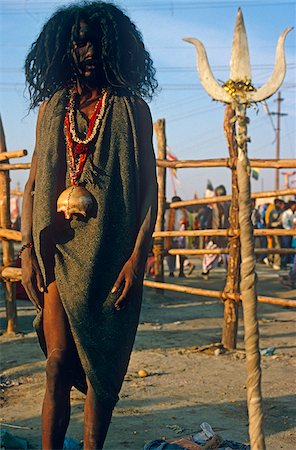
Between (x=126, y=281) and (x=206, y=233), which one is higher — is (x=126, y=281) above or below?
below

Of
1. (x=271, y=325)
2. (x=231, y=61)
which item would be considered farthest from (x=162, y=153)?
(x=231, y=61)

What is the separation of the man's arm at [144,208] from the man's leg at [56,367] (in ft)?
0.76

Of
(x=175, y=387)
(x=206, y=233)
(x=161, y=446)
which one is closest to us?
(x=161, y=446)

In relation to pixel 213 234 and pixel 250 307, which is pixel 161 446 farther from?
pixel 213 234

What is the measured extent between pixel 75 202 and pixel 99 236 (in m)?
0.16

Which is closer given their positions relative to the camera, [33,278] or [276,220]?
[33,278]

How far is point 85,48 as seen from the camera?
2.55 meters

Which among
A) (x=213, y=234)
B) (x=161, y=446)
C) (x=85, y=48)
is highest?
(x=85, y=48)

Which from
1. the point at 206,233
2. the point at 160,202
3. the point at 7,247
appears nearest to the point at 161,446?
the point at 7,247

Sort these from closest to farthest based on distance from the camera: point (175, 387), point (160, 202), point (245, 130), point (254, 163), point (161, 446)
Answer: point (245, 130) → point (161, 446) → point (175, 387) → point (254, 163) → point (160, 202)

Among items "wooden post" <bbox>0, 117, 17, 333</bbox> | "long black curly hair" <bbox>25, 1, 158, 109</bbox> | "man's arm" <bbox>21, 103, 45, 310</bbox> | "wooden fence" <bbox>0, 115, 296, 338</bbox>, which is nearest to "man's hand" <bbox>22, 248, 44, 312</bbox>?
"man's arm" <bbox>21, 103, 45, 310</bbox>

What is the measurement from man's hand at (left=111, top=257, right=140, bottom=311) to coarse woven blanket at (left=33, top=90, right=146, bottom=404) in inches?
1.1

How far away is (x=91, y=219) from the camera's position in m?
2.53

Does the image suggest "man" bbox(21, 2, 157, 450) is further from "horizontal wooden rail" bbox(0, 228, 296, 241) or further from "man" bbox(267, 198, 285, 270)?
"man" bbox(267, 198, 285, 270)
